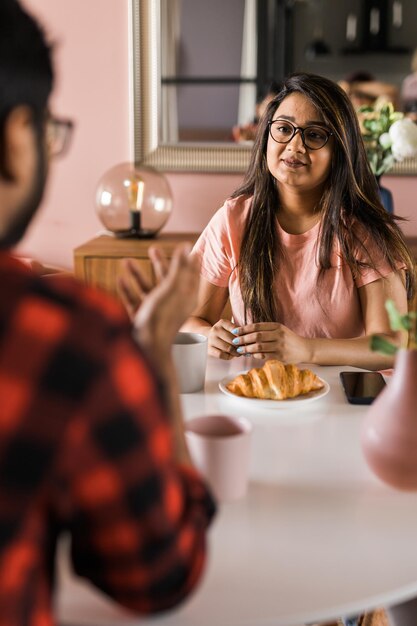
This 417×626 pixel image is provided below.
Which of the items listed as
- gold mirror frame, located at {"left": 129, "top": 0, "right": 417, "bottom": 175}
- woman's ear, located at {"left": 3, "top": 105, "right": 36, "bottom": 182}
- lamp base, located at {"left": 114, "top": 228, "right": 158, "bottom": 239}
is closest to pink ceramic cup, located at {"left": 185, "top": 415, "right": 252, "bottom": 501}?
woman's ear, located at {"left": 3, "top": 105, "right": 36, "bottom": 182}

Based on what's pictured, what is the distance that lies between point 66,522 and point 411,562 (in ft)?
1.29

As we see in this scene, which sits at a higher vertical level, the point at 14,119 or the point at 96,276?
the point at 14,119

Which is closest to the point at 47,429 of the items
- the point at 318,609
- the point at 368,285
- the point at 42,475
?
the point at 42,475

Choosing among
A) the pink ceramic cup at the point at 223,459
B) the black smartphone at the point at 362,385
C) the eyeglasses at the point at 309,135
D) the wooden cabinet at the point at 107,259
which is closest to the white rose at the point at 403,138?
the eyeglasses at the point at 309,135

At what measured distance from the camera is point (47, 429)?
428mm

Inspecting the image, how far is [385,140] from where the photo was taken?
6.83ft

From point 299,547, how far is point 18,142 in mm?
495

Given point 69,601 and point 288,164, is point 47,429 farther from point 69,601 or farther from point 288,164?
point 288,164

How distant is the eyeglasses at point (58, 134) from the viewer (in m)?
0.56

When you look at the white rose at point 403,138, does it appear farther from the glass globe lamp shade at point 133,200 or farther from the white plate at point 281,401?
the white plate at point 281,401

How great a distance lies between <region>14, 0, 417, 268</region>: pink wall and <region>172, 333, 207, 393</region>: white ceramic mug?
164 cm

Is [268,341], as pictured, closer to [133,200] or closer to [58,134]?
[58,134]

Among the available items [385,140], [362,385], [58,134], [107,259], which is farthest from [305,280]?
[58,134]

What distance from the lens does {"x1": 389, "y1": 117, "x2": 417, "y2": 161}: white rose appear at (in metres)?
1.97
